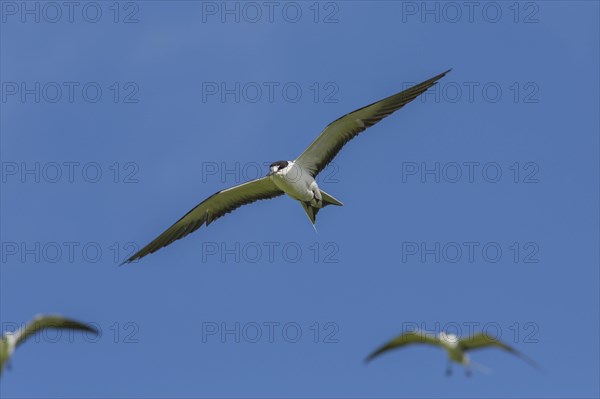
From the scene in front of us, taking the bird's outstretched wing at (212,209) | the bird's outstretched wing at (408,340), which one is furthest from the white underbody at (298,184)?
the bird's outstretched wing at (408,340)

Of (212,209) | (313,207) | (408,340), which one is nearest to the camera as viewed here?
(408,340)

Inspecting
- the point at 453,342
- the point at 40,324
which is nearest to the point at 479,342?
the point at 453,342

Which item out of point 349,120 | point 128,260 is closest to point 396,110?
point 349,120

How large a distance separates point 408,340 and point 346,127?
9046mm

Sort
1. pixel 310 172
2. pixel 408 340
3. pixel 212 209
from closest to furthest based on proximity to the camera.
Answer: pixel 408 340 < pixel 310 172 < pixel 212 209

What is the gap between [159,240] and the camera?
26.4 m

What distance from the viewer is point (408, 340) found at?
1648cm

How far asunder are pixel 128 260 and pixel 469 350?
1174 cm

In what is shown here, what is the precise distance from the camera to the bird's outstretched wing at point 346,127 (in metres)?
24.2

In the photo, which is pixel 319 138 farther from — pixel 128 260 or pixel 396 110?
pixel 128 260

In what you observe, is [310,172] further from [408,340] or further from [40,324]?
[40,324]

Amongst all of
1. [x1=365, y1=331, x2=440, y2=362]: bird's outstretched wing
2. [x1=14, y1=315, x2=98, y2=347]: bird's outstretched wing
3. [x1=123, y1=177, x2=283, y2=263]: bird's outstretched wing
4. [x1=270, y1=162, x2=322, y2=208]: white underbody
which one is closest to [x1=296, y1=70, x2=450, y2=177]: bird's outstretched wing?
[x1=270, y1=162, x2=322, y2=208]: white underbody

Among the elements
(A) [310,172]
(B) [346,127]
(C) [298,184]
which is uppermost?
(B) [346,127]

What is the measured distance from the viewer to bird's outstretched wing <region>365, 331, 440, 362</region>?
16.2 metres
